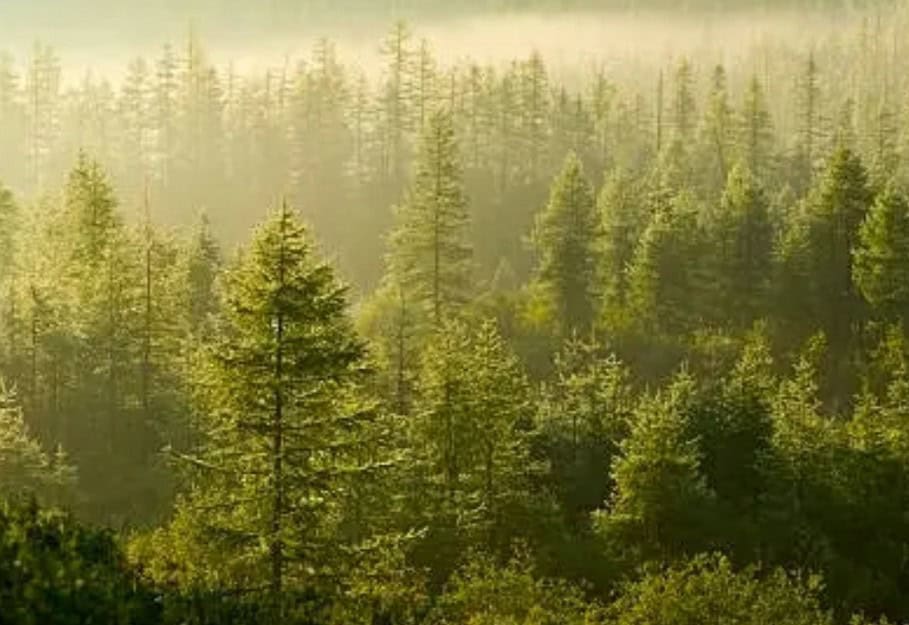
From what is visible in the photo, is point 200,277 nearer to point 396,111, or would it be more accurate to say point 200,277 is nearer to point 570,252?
point 570,252

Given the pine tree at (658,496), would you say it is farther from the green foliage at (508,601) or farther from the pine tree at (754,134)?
the pine tree at (754,134)

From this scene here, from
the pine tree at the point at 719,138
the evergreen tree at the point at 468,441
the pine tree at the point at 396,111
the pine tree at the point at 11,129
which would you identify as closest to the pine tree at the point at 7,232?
the evergreen tree at the point at 468,441

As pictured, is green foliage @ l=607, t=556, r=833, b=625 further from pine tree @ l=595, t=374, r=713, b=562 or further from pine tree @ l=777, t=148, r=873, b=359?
pine tree @ l=777, t=148, r=873, b=359

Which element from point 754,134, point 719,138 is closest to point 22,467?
point 754,134

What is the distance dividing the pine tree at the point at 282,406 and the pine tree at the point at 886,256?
3945cm

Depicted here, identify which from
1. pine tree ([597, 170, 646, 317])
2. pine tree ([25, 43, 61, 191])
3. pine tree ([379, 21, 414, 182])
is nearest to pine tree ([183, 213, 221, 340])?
pine tree ([597, 170, 646, 317])

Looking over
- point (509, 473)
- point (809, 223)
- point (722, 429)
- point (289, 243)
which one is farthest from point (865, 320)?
point (289, 243)

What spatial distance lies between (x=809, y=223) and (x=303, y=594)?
50.4 m

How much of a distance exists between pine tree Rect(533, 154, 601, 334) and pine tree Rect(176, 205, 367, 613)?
42.0 meters

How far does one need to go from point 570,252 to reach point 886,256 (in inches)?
680

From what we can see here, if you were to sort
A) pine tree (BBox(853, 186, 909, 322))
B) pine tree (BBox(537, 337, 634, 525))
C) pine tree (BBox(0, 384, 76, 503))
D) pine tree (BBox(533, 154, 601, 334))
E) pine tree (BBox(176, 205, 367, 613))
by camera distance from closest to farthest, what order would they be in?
pine tree (BBox(176, 205, 367, 613)), pine tree (BBox(0, 384, 76, 503)), pine tree (BBox(537, 337, 634, 525)), pine tree (BBox(853, 186, 909, 322)), pine tree (BBox(533, 154, 601, 334))

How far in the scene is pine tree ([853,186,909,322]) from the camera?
56.8 metres

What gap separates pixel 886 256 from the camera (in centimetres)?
5678

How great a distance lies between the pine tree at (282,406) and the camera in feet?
77.9
